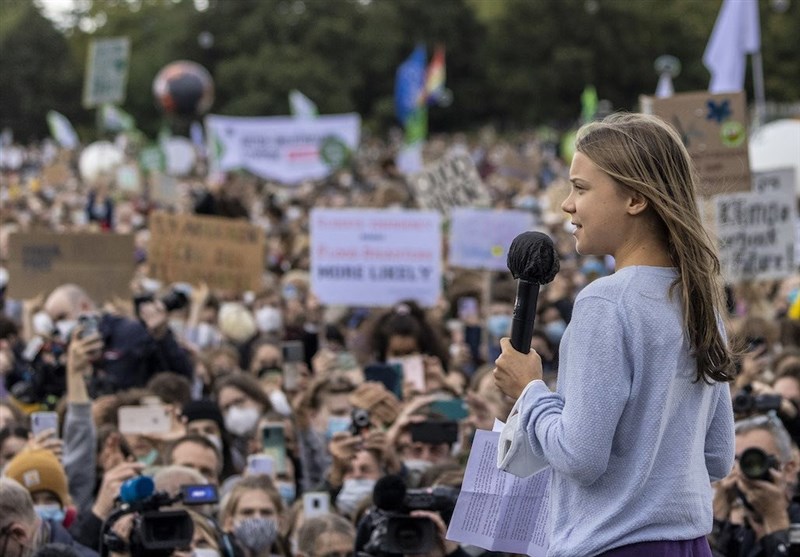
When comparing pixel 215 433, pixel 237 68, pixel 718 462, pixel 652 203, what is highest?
pixel 237 68

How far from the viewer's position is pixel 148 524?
15.0 feet

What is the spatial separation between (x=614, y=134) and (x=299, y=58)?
69.8 metres

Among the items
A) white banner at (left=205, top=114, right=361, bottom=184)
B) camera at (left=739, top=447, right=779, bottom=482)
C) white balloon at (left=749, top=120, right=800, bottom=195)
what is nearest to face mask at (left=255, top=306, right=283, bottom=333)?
camera at (left=739, top=447, right=779, bottom=482)

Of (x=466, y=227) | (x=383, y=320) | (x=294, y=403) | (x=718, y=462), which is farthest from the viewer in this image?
(x=466, y=227)

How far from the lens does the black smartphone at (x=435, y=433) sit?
6.10 m

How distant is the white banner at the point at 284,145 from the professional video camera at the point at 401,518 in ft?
59.7

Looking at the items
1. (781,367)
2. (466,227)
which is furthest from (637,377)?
(466,227)

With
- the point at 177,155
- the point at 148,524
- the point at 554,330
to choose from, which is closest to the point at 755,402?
the point at 148,524

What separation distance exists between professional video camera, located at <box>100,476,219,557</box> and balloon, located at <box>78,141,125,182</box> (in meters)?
23.6

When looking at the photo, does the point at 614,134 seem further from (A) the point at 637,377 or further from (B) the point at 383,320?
(B) the point at 383,320

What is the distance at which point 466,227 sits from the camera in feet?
42.1

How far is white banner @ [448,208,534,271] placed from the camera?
1271 cm

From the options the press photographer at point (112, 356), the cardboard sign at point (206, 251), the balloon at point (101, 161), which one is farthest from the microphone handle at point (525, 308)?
the balloon at point (101, 161)

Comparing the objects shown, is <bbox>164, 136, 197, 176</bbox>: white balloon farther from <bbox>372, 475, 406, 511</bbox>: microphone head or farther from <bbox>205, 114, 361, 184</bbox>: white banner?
<bbox>372, 475, 406, 511</bbox>: microphone head
